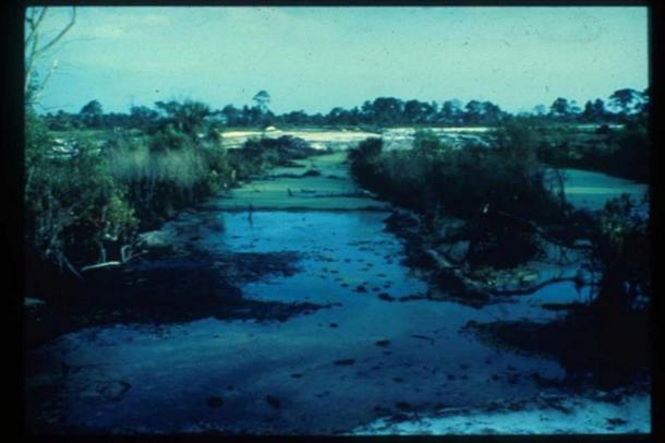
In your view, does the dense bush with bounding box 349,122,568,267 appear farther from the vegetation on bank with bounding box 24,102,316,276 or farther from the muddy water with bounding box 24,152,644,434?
the vegetation on bank with bounding box 24,102,316,276

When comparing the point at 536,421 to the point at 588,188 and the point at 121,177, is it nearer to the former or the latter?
A: the point at 588,188

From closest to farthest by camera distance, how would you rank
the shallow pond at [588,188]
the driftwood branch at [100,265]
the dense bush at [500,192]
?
the shallow pond at [588,188] → the dense bush at [500,192] → the driftwood branch at [100,265]

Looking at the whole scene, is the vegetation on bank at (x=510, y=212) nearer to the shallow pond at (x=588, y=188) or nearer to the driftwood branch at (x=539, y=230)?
the driftwood branch at (x=539, y=230)

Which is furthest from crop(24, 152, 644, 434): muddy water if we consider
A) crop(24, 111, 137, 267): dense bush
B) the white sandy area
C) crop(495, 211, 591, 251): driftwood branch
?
crop(24, 111, 137, 267): dense bush

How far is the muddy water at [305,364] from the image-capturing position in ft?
14.2

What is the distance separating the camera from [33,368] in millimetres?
4980

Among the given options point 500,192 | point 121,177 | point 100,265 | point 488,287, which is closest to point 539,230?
point 500,192

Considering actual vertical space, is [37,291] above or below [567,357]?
above

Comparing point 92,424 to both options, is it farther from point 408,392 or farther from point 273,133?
point 273,133

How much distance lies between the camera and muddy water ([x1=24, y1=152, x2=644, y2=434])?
4316mm

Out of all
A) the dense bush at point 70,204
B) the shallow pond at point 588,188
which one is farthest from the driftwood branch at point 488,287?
the dense bush at point 70,204

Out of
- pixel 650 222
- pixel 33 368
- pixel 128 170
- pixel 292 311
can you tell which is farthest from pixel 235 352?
pixel 650 222

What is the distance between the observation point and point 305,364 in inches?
197

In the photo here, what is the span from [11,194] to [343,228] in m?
5.00
